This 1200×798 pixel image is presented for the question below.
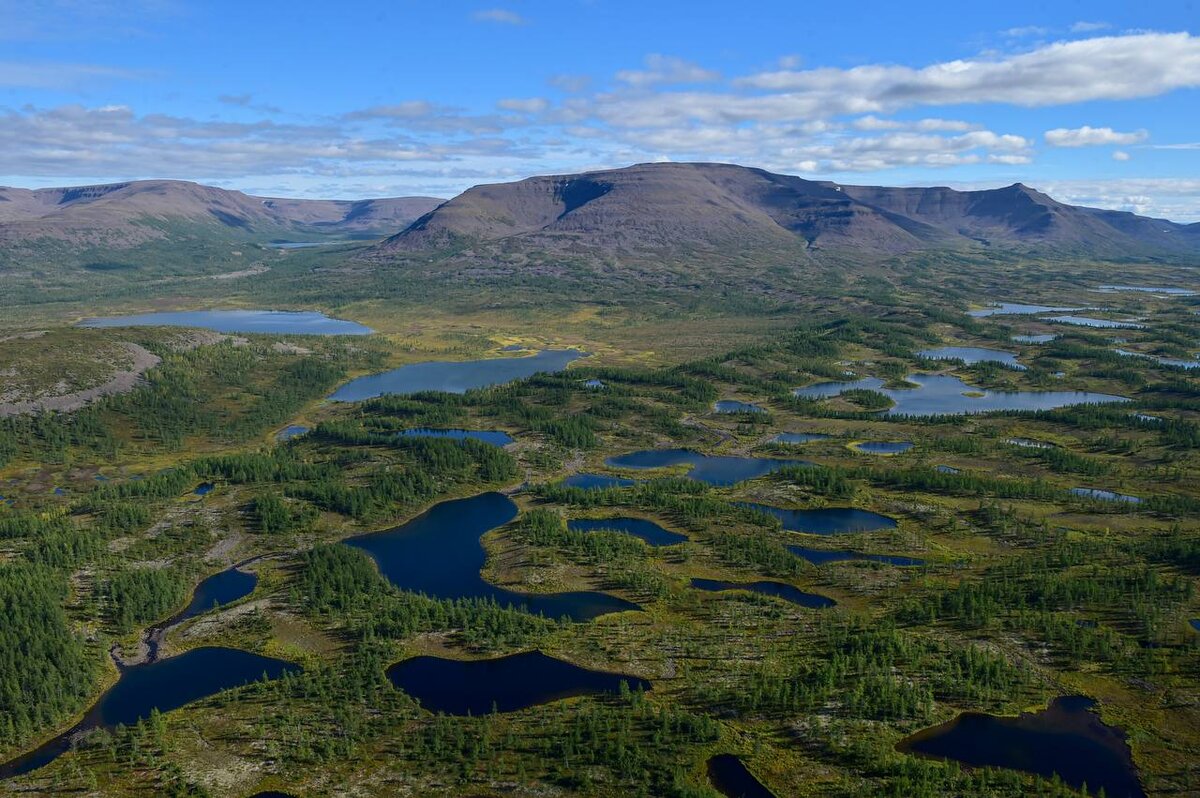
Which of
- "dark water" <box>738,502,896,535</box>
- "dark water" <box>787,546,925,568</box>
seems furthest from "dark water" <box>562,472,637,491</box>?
"dark water" <box>787,546,925,568</box>

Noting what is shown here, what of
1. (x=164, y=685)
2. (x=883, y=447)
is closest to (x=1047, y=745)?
(x=164, y=685)

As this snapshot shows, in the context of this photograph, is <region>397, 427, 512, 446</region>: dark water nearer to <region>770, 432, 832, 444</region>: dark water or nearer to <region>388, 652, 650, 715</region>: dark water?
<region>770, 432, 832, 444</region>: dark water

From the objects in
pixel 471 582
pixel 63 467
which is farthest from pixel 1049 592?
pixel 63 467

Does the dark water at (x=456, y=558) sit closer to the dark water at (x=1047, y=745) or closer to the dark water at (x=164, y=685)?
the dark water at (x=164, y=685)

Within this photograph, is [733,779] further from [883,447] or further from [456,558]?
[883,447]

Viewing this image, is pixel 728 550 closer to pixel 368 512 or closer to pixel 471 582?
pixel 471 582

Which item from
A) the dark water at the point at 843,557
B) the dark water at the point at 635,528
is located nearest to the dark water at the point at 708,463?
the dark water at the point at 635,528
